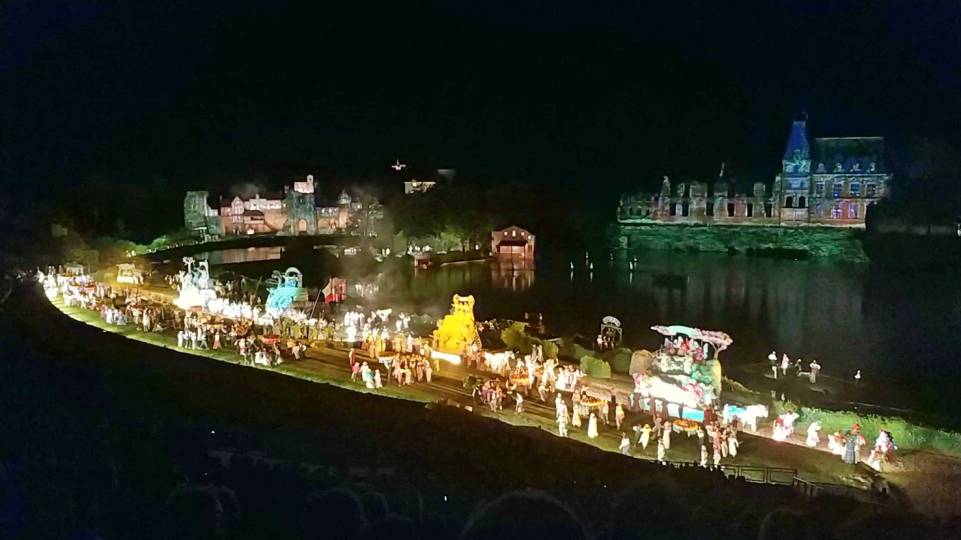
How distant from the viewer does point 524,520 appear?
5.04m

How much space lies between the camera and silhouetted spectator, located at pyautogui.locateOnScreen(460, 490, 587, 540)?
16.1 ft

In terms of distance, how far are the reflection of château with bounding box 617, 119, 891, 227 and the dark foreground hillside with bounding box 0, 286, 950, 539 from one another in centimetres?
643

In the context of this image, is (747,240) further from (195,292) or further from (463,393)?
(195,292)

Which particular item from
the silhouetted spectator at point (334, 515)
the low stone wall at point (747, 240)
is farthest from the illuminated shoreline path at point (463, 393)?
the low stone wall at point (747, 240)

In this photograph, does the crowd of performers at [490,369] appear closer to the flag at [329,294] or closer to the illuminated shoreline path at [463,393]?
the illuminated shoreline path at [463,393]

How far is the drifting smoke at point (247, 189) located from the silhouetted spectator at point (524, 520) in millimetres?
13320

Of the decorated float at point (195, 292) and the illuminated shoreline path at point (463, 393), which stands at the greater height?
the decorated float at point (195, 292)

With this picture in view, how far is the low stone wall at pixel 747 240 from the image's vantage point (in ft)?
37.3

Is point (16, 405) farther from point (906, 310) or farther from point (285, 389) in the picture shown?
point (906, 310)

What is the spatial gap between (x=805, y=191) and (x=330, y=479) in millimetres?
9075

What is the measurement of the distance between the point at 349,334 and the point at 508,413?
11.5ft

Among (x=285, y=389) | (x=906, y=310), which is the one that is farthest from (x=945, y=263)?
(x=285, y=389)

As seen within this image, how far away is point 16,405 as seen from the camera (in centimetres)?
686

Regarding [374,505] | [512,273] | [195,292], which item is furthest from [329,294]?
[374,505]
